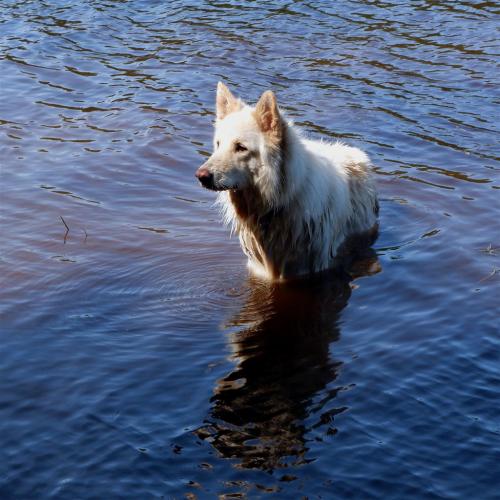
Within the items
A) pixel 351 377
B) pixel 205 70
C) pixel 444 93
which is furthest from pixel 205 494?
pixel 205 70

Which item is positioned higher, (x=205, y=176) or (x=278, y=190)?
(x=205, y=176)

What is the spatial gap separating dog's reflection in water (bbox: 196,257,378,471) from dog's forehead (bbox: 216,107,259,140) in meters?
1.56

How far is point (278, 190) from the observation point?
822 cm

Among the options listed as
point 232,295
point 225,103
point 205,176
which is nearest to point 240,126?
point 225,103

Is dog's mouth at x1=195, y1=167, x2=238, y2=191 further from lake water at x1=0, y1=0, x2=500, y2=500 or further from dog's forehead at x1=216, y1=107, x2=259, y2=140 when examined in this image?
lake water at x1=0, y1=0, x2=500, y2=500

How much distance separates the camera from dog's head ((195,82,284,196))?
788cm

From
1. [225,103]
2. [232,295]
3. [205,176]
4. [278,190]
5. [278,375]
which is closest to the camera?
[278,375]

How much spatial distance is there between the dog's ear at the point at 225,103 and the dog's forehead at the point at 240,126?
149 mm

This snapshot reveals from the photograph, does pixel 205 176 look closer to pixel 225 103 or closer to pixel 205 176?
pixel 205 176

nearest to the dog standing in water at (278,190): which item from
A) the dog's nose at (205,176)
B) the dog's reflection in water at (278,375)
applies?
the dog's nose at (205,176)

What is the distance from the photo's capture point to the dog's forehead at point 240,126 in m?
8.00

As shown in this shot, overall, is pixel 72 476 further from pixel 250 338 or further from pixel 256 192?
pixel 256 192

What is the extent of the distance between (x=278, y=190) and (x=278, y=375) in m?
1.91

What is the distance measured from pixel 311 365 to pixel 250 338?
0.68 m
